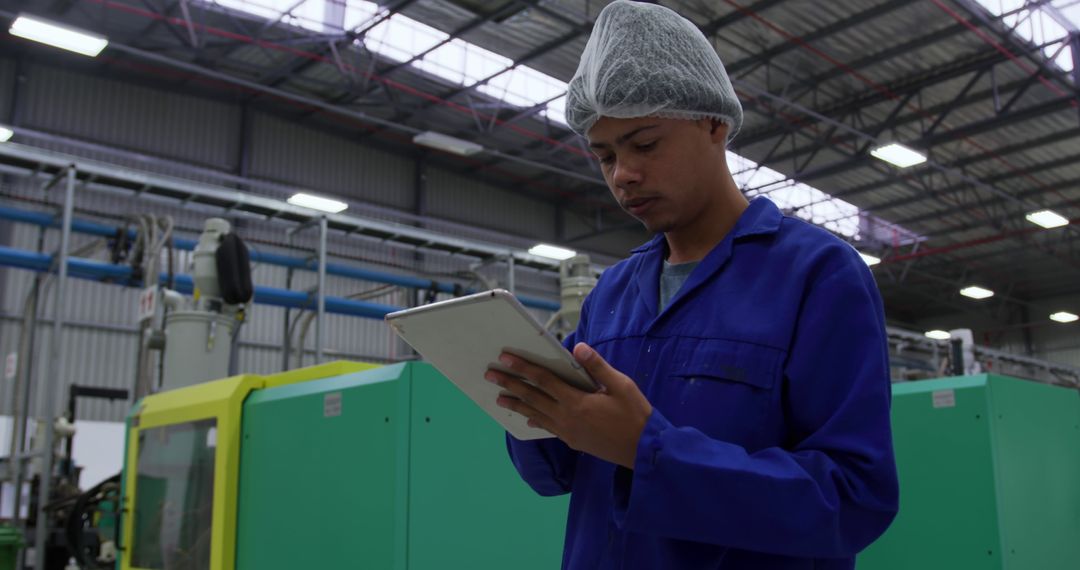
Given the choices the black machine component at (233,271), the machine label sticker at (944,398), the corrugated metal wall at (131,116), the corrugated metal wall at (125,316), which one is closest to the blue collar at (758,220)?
the machine label sticker at (944,398)

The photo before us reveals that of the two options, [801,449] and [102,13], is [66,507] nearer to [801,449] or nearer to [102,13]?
[801,449]

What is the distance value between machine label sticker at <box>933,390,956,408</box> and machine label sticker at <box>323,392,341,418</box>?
142 cm

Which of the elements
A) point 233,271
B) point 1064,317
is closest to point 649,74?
point 233,271

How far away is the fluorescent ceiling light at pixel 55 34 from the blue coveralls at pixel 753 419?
20.4 ft

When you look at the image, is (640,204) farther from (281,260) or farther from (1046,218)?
(1046,218)

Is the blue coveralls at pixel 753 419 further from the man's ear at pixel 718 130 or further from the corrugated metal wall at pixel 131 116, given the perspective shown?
the corrugated metal wall at pixel 131 116

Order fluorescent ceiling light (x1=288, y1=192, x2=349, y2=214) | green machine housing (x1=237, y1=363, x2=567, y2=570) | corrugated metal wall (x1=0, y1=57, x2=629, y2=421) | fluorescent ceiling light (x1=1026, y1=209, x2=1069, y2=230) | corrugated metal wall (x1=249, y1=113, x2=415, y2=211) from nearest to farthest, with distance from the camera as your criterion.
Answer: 1. green machine housing (x1=237, y1=363, x2=567, y2=570)
2. corrugated metal wall (x1=0, y1=57, x2=629, y2=421)
3. fluorescent ceiling light (x1=288, y1=192, x2=349, y2=214)
4. corrugated metal wall (x1=249, y1=113, x2=415, y2=211)
5. fluorescent ceiling light (x1=1026, y1=209, x2=1069, y2=230)

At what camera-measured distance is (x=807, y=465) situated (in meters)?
0.75

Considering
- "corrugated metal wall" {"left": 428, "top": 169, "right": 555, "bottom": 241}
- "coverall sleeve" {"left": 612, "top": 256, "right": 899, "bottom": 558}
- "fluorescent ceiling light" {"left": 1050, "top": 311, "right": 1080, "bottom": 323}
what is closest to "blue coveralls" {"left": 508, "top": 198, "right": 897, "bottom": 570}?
"coverall sleeve" {"left": 612, "top": 256, "right": 899, "bottom": 558}

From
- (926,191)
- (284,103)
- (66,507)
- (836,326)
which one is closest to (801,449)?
(836,326)

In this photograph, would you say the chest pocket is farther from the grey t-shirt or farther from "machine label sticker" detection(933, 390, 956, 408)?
"machine label sticker" detection(933, 390, 956, 408)

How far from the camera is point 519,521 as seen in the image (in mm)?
1828

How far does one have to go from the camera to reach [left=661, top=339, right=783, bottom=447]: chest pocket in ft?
2.71

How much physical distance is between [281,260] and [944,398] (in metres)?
4.48
